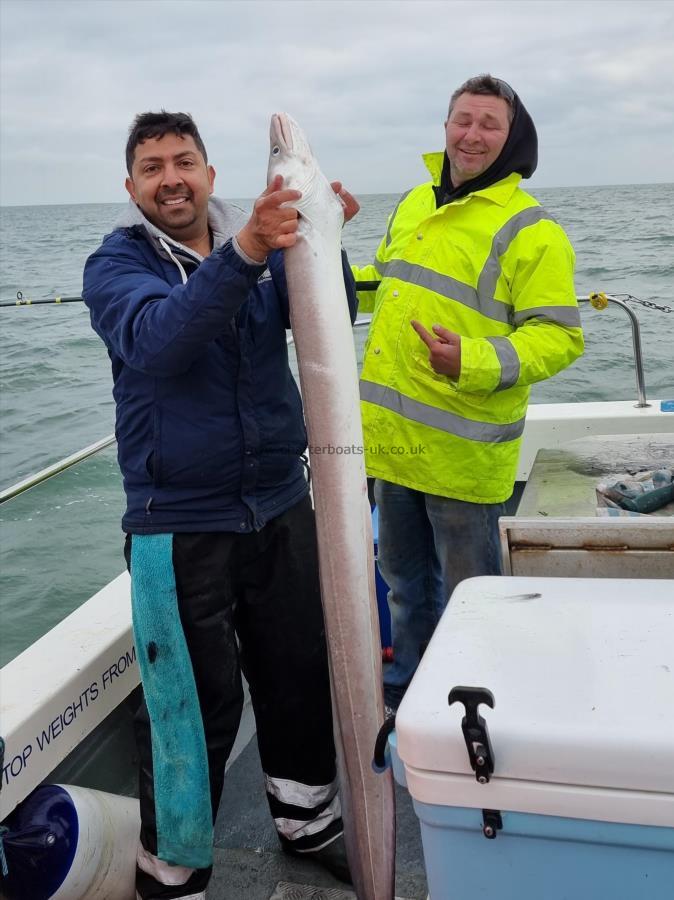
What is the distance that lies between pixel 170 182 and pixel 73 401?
1218 centimetres

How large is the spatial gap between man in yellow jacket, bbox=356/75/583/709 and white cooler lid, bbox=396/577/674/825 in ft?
4.12

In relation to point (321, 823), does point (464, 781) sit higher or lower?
higher

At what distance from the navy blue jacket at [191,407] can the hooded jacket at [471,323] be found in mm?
503

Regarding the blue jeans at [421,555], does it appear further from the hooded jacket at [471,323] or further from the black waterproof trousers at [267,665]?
the black waterproof trousers at [267,665]

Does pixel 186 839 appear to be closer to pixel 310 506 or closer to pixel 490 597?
pixel 310 506

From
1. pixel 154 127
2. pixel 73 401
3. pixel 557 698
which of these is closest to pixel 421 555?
pixel 154 127

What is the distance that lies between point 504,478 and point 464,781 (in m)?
1.78

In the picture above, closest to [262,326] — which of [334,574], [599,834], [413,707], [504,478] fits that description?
[334,574]

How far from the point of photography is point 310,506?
8.76 ft

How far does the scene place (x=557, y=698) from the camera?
129cm

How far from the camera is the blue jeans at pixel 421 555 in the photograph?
9.72 feet

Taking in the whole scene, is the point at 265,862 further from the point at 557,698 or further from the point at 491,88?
the point at 491,88

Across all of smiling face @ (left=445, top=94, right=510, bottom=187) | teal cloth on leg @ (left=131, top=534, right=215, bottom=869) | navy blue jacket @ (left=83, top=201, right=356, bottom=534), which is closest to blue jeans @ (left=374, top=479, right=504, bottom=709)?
navy blue jacket @ (left=83, top=201, right=356, bottom=534)

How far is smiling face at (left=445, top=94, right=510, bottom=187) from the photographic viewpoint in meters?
2.88
